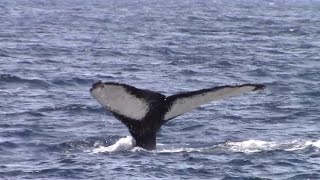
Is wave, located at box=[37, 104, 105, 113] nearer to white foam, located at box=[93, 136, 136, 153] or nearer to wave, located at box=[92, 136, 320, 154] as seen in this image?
wave, located at box=[92, 136, 320, 154]

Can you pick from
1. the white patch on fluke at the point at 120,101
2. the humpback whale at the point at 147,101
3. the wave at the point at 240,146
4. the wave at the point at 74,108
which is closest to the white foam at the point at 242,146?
the wave at the point at 240,146

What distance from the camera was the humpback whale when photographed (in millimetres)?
11023

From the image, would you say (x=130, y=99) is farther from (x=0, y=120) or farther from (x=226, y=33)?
(x=226, y=33)

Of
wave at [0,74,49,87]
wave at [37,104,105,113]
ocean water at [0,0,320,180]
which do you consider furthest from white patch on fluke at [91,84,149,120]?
wave at [0,74,49,87]

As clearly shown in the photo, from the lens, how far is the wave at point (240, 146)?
1378cm

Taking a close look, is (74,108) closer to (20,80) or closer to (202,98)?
(20,80)

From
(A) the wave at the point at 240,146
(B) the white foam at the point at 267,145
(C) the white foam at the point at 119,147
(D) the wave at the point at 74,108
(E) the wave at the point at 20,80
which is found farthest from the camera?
(E) the wave at the point at 20,80

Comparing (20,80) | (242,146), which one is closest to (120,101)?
(242,146)

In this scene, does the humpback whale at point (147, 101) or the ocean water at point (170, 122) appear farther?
the ocean water at point (170, 122)

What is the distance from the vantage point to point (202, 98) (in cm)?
1138

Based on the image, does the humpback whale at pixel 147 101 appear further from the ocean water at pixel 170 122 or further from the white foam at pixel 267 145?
the white foam at pixel 267 145

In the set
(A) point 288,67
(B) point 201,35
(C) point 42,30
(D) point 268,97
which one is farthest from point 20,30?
(D) point 268,97

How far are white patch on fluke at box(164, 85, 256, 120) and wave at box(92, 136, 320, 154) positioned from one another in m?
1.81

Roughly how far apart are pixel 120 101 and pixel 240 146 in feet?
11.9
